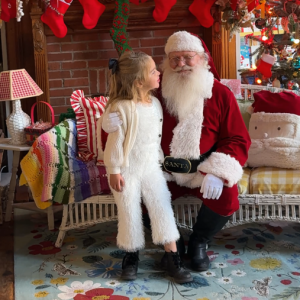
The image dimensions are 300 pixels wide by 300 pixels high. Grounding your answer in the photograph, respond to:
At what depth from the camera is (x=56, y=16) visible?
3246 millimetres

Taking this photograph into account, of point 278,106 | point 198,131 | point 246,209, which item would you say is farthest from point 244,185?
point 278,106

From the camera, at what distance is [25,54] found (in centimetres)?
381

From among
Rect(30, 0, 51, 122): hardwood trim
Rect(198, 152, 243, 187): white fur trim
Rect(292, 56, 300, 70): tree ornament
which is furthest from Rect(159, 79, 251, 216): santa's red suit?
Rect(30, 0, 51, 122): hardwood trim

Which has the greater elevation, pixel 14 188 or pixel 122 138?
pixel 122 138

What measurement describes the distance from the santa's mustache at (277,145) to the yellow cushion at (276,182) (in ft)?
0.38

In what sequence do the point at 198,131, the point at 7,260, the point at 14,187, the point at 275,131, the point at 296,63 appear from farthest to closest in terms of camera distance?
the point at 296,63, the point at 14,187, the point at 275,131, the point at 7,260, the point at 198,131

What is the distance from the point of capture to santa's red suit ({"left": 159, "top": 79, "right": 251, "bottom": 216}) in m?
2.20

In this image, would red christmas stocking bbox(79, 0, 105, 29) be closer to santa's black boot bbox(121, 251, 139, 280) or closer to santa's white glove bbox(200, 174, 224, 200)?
santa's white glove bbox(200, 174, 224, 200)

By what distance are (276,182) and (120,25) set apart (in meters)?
1.70

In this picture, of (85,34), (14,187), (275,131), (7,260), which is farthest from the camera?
(85,34)

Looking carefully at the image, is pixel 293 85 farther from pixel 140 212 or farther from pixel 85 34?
pixel 140 212

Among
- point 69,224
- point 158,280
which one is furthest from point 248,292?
point 69,224

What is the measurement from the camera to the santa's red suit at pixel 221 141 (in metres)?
2.20

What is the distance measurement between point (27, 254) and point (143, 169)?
872 mm
